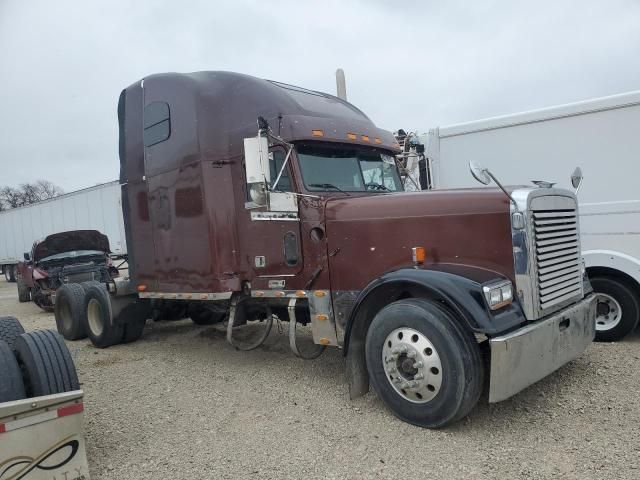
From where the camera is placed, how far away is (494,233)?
3766mm

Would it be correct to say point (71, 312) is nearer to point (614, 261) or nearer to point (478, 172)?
point (478, 172)

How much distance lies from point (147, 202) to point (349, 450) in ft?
13.3

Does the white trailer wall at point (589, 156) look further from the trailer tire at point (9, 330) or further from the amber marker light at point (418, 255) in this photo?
the trailer tire at point (9, 330)

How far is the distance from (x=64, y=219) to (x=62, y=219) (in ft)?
0.64

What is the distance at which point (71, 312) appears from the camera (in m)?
7.66

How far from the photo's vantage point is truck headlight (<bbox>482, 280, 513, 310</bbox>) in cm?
348

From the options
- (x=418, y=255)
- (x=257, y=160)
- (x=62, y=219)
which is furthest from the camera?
(x=62, y=219)

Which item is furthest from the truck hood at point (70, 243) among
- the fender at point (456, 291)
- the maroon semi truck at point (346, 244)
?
the fender at point (456, 291)

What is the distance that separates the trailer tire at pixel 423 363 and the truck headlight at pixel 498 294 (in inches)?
11.3

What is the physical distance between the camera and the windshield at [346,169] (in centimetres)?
481

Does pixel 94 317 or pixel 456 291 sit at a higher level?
pixel 456 291

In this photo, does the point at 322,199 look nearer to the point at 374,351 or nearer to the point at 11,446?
the point at 374,351

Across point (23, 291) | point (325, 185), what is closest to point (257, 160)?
point (325, 185)

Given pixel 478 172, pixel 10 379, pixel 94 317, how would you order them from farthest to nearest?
pixel 94 317 → pixel 478 172 → pixel 10 379
